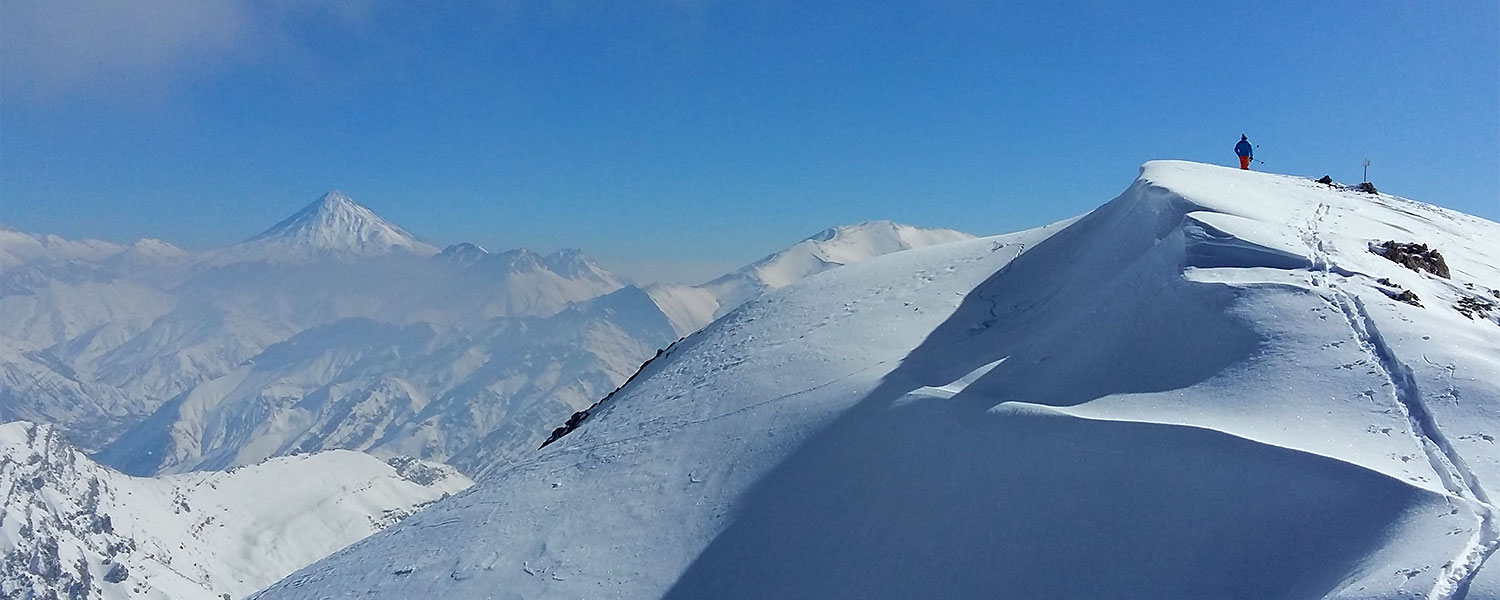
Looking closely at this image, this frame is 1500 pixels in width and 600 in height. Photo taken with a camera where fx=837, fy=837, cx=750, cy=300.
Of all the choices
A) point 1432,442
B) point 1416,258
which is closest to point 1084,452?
point 1432,442

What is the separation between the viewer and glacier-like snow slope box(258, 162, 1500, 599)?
980 cm

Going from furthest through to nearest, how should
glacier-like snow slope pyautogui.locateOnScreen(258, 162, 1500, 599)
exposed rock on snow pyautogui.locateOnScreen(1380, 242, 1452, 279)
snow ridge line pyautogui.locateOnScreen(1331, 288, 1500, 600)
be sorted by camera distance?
1. exposed rock on snow pyautogui.locateOnScreen(1380, 242, 1452, 279)
2. glacier-like snow slope pyautogui.locateOnScreen(258, 162, 1500, 599)
3. snow ridge line pyautogui.locateOnScreen(1331, 288, 1500, 600)

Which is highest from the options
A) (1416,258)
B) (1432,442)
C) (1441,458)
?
(1416,258)

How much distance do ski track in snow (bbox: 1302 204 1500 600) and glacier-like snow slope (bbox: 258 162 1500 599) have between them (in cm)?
4

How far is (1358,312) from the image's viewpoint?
13867 mm

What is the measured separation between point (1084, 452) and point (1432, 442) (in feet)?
13.4

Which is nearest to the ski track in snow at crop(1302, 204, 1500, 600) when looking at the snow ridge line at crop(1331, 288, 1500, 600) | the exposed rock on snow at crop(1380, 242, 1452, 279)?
the snow ridge line at crop(1331, 288, 1500, 600)

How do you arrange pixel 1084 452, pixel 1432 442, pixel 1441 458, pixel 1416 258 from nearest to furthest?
1. pixel 1441 458
2. pixel 1432 442
3. pixel 1084 452
4. pixel 1416 258

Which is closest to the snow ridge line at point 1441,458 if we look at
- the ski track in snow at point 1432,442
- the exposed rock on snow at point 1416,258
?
the ski track in snow at point 1432,442

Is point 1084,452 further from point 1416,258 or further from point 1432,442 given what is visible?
point 1416,258

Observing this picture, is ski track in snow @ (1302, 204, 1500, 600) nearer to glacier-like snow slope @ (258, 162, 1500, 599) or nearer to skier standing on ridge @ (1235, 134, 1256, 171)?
glacier-like snow slope @ (258, 162, 1500, 599)

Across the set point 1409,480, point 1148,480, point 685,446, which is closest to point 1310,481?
point 1409,480

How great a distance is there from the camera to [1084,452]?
12555mm

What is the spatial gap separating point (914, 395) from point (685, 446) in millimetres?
5219
